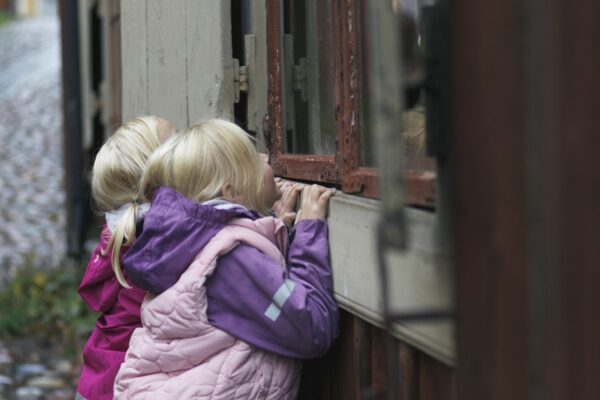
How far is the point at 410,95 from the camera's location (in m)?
1.64

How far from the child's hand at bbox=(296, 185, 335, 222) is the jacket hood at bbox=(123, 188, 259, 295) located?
0.56ft

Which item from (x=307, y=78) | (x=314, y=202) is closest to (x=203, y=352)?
(x=314, y=202)

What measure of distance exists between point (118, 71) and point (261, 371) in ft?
18.3

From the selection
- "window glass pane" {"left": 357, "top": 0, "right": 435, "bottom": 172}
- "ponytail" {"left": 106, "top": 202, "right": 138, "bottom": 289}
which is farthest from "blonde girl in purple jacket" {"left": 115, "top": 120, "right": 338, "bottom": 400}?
"window glass pane" {"left": 357, "top": 0, "right": 435, "bottom": 172}

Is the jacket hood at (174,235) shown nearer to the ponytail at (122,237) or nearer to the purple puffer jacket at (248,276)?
the purple puffer jacket at (248,276)

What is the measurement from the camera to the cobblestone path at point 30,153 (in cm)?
980

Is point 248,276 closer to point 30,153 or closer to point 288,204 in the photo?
point 288,204

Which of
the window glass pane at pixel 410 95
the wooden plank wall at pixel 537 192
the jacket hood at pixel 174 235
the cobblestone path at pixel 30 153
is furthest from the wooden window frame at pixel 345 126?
the cobblestone path at pixel 30 153

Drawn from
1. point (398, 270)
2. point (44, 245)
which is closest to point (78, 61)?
point (44, 245)

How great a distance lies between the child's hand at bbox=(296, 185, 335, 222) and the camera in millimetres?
2512

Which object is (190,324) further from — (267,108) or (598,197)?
(598,197)

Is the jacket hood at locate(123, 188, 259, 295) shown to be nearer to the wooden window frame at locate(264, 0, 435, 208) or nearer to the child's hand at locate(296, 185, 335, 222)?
the child's hand at locate(296, 185, 335, 222)

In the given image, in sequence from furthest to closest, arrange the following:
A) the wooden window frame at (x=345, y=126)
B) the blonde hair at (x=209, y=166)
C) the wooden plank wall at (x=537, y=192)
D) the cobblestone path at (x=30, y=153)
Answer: the cobblestone path at (x=30, y=153)
the blonde hair at (x=209, y=166)
the wooden window frame at (x=345, y=126)
the wooden plank wall at (x=537, y=192)

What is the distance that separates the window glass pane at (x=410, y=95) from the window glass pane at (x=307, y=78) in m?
0.26
